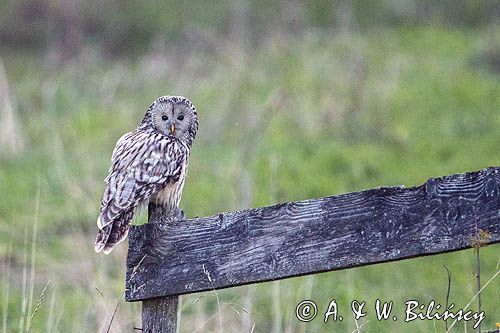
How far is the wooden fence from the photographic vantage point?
344 cm

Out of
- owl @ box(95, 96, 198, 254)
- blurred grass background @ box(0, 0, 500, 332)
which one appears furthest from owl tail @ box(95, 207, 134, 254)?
blurred grass background @ box(0, 0, 500, 332)

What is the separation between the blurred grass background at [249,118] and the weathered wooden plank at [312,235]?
4.59 feet

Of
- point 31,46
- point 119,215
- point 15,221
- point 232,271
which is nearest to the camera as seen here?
point 232,271

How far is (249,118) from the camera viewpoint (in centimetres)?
1036

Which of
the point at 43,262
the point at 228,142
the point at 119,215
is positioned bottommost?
the point at 119,215

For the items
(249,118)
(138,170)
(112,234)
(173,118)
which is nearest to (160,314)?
(112,234)

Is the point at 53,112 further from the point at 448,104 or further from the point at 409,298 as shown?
the point at 409,298

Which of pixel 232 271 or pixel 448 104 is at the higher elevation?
pixel 448 104

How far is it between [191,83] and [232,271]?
945 cm

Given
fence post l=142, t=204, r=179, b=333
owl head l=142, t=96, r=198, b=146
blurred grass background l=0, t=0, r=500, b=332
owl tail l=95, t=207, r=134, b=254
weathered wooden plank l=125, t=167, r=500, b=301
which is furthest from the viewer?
blurred grass background l=0, t=0, r=500, b=332

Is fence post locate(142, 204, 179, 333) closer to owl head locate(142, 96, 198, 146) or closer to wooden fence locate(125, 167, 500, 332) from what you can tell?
wooden fence locate(125, 167, 500, 332)

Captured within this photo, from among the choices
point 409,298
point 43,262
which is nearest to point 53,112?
point 43,262

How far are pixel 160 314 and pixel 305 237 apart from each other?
64 centimetres

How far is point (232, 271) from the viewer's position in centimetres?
377
